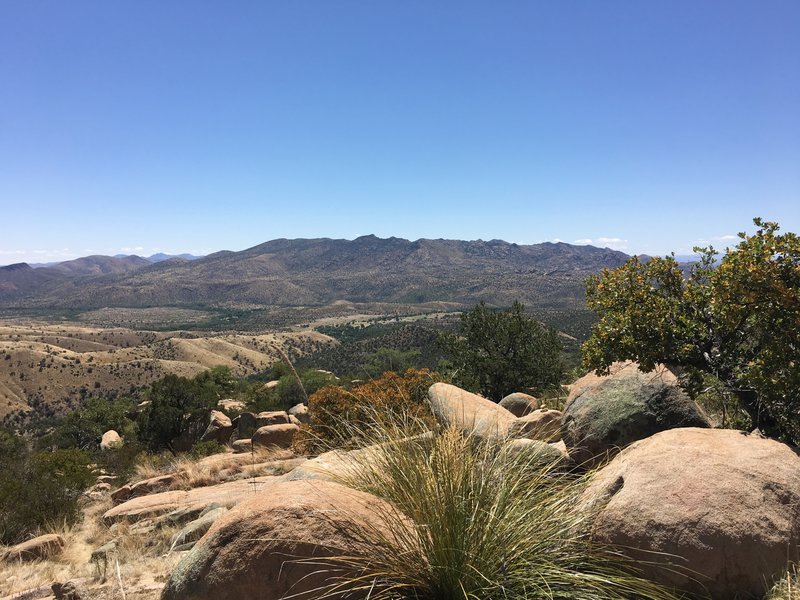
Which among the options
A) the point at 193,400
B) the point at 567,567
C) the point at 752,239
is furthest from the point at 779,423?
the point at 193,400

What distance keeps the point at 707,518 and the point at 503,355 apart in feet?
61.8

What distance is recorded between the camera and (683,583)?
378cm

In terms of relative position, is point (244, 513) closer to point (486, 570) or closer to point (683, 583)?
point (486, 570)

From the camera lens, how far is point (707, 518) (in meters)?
3.87

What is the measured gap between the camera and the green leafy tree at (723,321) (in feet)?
17.5

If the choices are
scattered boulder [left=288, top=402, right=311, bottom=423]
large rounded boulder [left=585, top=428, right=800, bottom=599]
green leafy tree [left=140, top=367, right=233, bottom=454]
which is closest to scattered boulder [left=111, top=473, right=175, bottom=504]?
scattered boulder [left=288, top=402, right=311, bottom=423]

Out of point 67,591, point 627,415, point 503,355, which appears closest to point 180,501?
point 67,591

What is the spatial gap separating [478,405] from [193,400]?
80.2ft

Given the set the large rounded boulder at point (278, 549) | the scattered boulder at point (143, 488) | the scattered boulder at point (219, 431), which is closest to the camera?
the large rounded boulder at point (278, 549)

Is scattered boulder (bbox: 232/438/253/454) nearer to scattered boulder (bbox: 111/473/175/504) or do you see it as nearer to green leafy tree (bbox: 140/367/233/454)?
scattered boulder (bbox: 111/473/175/504)

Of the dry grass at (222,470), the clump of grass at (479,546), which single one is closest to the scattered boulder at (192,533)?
the dry grass at (222,470)

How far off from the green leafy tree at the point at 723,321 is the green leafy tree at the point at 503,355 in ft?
44.0

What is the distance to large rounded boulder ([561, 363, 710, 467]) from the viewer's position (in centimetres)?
671

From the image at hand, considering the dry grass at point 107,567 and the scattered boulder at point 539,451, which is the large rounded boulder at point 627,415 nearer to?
the scattered boulder at point 539,451
